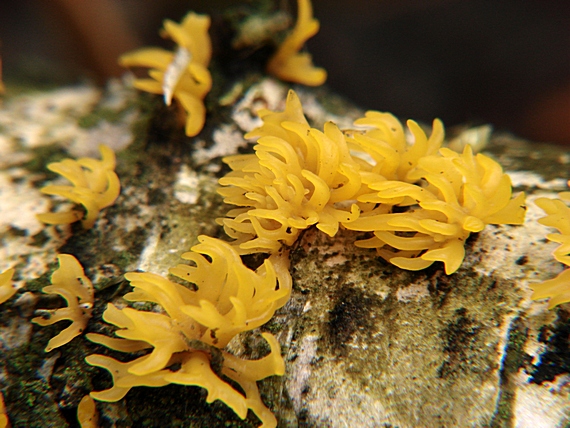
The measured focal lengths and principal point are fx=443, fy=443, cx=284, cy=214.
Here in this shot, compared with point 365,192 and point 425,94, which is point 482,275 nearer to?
point 365,192

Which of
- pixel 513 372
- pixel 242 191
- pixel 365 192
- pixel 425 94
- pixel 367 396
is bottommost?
pixel 367 396

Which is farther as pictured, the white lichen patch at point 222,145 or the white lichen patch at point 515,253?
the white lichen patch at point 222,145

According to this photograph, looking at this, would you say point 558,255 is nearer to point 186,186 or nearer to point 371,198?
point 371,198

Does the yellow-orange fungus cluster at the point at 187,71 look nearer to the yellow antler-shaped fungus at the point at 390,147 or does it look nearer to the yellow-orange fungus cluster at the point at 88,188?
the yellow-orange fungus cluster at the point at 88,188

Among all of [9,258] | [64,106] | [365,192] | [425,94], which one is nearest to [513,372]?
[365,192]

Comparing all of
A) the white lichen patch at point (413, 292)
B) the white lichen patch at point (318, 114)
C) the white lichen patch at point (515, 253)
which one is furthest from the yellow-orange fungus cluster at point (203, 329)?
the white lichen patch at point (318, 114)

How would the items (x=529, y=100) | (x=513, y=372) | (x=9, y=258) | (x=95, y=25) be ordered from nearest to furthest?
(x=513, y=372) < (x=9, y=258) < (x=95, y=25) < (x=529, y=100)

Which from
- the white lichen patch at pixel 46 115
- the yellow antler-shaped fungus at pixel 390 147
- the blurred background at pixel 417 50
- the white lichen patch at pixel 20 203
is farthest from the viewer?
the blurred background at pixel 417 50

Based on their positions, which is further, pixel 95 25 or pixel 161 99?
pixel 95 25
